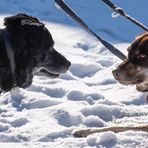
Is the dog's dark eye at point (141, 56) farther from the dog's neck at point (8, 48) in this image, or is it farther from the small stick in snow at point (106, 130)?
the dog's neck at point (8, 48)

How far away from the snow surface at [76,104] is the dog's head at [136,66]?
0.41 m

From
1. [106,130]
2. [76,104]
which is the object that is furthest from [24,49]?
[76,104]

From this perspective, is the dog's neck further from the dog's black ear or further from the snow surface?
the snow surface

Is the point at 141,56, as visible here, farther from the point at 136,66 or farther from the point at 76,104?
the point at 76,104

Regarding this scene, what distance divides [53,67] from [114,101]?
3.88 ft

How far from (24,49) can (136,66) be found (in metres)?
1.08

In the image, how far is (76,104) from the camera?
217 inches

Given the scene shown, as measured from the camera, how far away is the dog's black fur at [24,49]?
402 centimetres

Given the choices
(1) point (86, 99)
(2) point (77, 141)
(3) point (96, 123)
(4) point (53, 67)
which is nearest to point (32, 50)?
(4) point (53, 67)

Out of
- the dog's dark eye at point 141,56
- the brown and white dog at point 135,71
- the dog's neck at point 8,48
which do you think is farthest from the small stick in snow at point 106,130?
the dog's neck at point 8,48

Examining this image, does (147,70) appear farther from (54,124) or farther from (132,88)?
(132,88)

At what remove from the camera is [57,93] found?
19.5 feet

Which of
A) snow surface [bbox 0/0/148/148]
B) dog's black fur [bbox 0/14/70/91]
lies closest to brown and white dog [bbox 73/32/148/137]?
snow surface [bbox 0/0/148/148]

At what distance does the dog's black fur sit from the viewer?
4023mm
